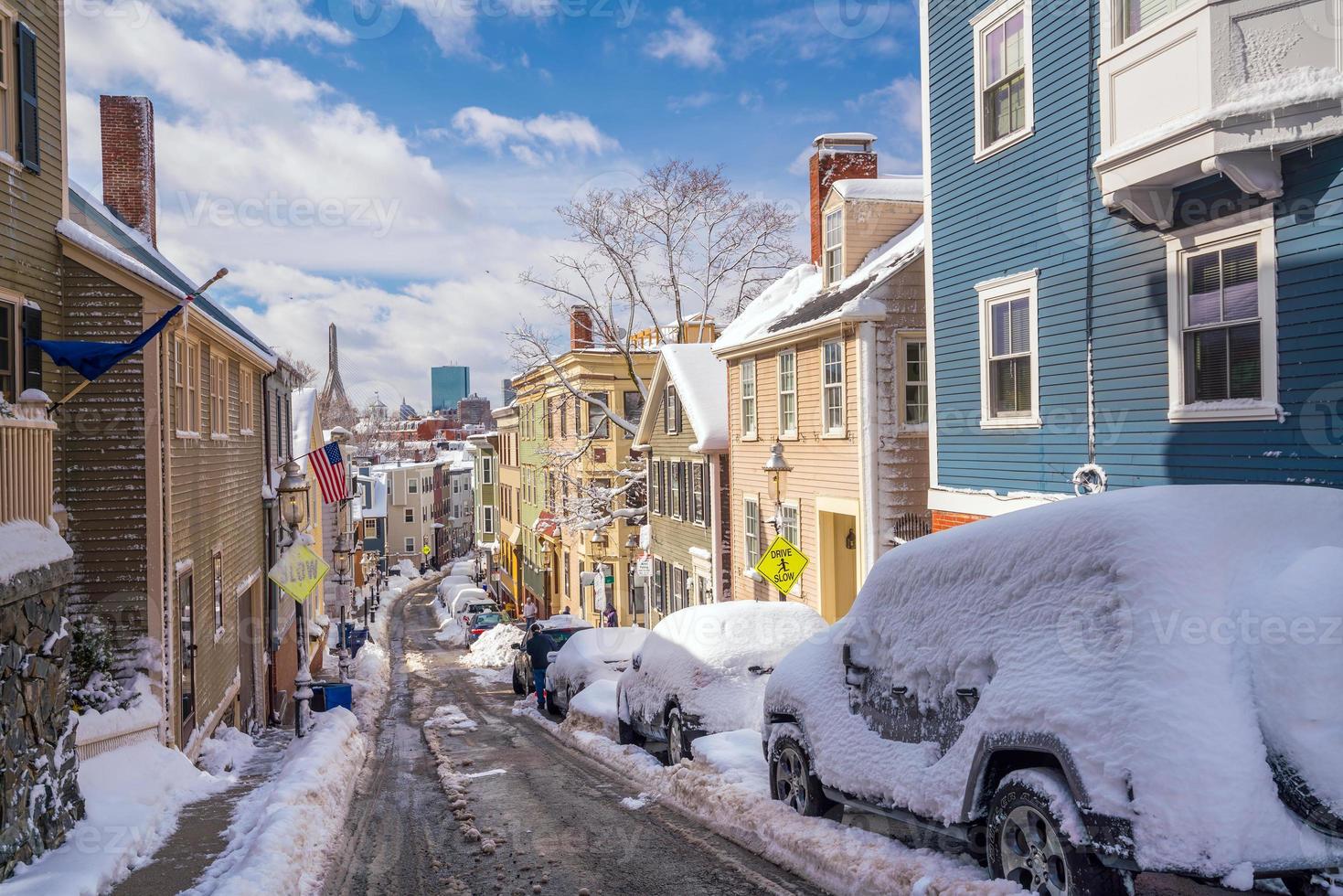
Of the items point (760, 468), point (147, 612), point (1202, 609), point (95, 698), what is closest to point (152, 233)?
point (147, 612)

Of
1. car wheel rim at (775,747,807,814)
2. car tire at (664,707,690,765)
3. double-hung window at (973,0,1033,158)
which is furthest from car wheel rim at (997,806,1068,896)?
double-hung window at (973,0,1033,158)

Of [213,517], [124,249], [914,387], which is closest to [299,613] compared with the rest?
[213,517]

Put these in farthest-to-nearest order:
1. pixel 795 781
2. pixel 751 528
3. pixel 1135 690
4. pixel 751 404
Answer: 1. pixel 751 528
2. pixel 751 404
3. pixel 795 781
4. pixel 1135 690

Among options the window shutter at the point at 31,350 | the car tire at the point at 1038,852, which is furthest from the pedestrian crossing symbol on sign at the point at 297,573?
the car tire at the point at 1038,852

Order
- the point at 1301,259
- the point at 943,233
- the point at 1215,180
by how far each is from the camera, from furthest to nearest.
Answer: the point at 943,233 → the point at 1215,180 → the point at 1301,259

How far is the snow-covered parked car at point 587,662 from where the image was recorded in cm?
1867

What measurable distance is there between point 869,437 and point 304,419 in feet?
77.5

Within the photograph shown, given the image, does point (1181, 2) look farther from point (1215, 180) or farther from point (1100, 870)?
point (1100, 870)

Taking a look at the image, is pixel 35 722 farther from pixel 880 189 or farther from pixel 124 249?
pixel 880 189

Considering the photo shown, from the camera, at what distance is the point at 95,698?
1109cm

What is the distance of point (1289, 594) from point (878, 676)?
2.77 metres

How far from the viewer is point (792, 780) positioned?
26.7ft

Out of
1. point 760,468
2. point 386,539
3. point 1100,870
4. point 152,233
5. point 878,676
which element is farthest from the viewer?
point 386,539

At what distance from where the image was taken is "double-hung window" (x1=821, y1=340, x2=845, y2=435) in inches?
744
